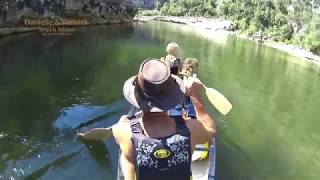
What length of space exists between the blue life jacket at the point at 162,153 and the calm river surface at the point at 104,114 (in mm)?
7653

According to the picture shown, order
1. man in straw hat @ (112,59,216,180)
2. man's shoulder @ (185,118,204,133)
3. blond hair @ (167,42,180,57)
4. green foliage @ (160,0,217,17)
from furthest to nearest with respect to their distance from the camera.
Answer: green foliage @ (160,0,217,17), blond hair @ (167,42,180,57), man's shoulder @ (185,118,204,133), man in straw hat @ (112,59,216,180)

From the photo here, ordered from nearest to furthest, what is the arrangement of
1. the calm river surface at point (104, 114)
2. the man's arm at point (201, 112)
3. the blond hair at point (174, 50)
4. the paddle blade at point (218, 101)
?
the man's arm at point (201, 112) < the paddle blade at point (218, 101) < the blond hair at point (174, 50) < the calm river surface at point (104, 114)

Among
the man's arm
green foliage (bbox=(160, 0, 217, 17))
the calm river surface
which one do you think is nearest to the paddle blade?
the man's arm

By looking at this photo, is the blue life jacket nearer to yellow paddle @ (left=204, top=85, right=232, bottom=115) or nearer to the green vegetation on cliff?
yellow paddle @ (left=204, top=85, right=232, bottom=115)

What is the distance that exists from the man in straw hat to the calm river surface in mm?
7679

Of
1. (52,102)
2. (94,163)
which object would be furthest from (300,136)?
(52,102)

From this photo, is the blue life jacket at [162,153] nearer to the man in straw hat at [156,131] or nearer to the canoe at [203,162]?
the man in straw hat at [156,131]

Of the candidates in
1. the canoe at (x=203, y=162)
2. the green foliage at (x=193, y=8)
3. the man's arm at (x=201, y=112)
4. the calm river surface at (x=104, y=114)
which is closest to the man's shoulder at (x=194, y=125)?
the man's arm at (x=201, y=112)

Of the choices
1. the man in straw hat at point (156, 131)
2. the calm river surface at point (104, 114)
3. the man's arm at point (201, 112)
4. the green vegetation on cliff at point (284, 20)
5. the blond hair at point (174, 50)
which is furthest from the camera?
the green vegetation on cliff at point (284, 20)

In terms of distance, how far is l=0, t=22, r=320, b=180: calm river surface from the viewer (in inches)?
464

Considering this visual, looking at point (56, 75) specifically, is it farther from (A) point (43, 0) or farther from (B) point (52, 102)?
(A) point (43, 0)

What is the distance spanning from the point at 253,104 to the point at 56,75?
1019 cm

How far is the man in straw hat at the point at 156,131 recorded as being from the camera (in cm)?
324

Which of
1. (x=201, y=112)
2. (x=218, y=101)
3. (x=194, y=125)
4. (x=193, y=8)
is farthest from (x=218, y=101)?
(x=193, y=8)
